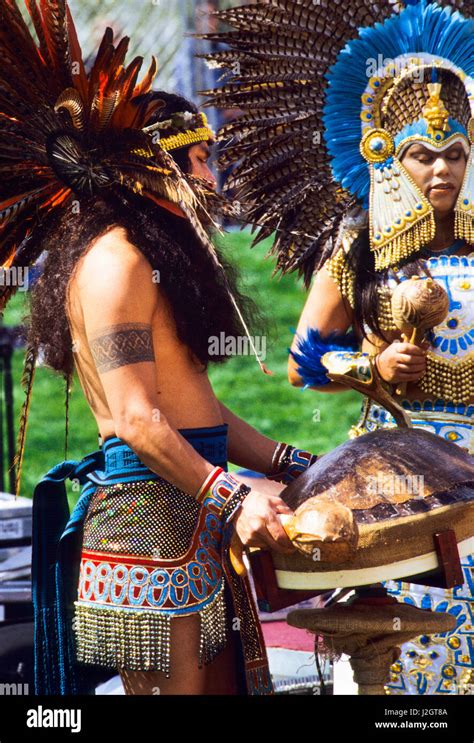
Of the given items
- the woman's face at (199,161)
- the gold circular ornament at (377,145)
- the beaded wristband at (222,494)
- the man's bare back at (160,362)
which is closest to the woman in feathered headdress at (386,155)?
the gold circular ornament at (377,145)

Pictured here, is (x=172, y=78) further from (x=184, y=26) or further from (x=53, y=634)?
(x=53, y=634)

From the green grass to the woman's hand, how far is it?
432 centimetres

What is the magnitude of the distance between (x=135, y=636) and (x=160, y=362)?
61 cm

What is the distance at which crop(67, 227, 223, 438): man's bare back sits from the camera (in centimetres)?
263

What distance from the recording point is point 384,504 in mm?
2365

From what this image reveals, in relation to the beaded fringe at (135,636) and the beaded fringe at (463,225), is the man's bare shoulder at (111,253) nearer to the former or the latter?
the beaded fringe at (135,636)

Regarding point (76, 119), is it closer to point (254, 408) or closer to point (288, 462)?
point (288, 462)

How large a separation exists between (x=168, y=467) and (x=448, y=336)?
1032 mm

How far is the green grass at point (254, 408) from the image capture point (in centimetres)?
783

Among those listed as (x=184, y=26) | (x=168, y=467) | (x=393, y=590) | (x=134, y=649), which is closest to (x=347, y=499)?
(x=168, y=467)

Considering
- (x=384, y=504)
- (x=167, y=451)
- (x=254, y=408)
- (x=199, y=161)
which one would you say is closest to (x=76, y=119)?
(x=199, y=161)

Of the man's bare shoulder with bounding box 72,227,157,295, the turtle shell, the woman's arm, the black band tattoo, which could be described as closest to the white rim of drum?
the turtle shell

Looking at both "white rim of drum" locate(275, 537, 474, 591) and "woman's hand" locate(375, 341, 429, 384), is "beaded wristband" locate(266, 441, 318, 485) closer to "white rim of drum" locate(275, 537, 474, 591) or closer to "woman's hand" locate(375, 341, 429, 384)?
"woman's hand" locate(375, 341, 429, 384)
